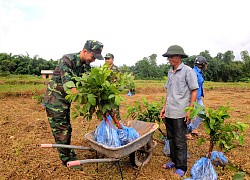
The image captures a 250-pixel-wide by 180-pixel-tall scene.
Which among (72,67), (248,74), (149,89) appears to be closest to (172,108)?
(72,67)

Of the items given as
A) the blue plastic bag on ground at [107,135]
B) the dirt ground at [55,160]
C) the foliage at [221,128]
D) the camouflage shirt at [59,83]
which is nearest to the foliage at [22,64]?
the dirt ground at [55,160]

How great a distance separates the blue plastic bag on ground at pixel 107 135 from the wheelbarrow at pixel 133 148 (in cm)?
12

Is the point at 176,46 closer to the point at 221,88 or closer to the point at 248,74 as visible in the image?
the point at 221,88

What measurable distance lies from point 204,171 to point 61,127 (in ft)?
7.50

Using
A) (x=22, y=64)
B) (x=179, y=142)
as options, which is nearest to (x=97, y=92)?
(x=179, y=142)

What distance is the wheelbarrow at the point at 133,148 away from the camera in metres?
2.67

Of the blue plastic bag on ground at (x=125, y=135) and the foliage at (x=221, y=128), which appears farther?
the blue plastic bag on ground at (x=125, y=135)

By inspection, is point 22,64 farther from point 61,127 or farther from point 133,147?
point 133,147

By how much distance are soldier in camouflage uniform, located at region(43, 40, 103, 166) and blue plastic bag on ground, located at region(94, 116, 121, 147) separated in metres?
0.78

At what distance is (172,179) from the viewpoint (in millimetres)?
3293

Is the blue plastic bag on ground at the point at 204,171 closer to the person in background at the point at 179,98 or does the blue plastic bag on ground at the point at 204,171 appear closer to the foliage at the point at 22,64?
the person in background at the point at 179,98

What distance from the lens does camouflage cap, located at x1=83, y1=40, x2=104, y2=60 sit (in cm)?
315

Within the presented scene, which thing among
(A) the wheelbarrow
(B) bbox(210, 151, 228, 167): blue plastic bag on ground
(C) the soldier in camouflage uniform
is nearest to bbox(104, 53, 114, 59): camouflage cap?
(C) the soldier in camouflage uniform

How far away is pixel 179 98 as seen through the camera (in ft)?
10.9
